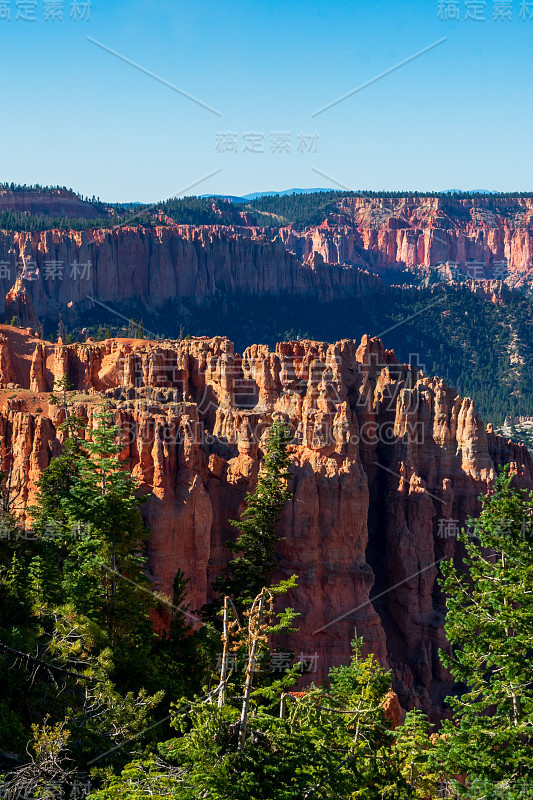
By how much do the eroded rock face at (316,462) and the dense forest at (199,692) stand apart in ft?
20.7

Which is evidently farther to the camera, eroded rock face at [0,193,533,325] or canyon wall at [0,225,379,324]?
eroded rock face at [0,193,533,325]

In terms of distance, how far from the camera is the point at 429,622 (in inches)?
1688

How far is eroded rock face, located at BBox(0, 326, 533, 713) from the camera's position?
110 feet

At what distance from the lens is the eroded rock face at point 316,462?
33.6 m

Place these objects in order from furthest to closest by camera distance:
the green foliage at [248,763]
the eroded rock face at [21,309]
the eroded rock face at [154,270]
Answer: the eroded rock face at [154,270], the eroded rock face at [21,309], the green foliage at [248,763]

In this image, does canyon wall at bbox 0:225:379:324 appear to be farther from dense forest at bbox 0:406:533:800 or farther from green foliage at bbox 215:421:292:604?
dense forest at bbox 0:406:533:800

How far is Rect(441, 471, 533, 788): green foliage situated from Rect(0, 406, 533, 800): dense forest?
0.04 metres

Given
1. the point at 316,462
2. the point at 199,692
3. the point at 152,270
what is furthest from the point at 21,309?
the point at 199,692

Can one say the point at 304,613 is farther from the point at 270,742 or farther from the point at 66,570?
the point at 270,742

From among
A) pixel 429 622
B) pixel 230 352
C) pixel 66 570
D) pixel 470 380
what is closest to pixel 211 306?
pixel 470 380

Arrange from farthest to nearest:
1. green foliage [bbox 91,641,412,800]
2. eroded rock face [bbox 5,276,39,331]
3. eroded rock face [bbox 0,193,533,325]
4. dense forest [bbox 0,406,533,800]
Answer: eroded rock face [bbox 0,193,533,325], eroded rock face [bbox 5,276,39,331], dense forest [bbox 0,406,533,800], green foliage [bbox 91,641,412,800]

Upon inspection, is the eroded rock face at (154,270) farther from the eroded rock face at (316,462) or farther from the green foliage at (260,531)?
the green foliage at (260,531)

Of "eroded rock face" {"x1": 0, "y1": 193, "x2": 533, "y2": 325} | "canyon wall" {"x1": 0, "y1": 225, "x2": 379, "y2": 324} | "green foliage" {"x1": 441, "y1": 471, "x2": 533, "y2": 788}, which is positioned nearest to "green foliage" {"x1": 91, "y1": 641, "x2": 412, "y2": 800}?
"green foliage" {"x1": 441, "y1": 471, "x2": 533, "y2": 788}

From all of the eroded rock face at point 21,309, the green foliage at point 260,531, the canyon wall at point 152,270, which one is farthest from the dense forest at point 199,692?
the canyon wall at point 152,270
